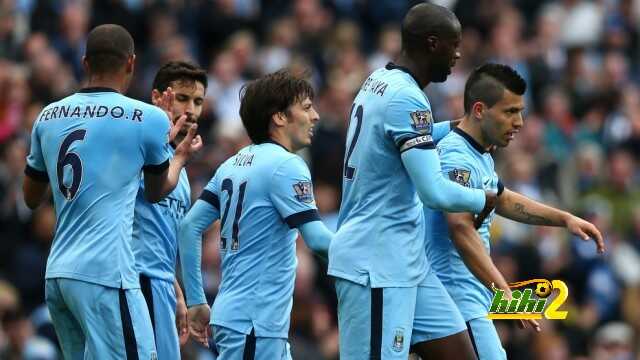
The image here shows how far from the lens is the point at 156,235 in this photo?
385 inches

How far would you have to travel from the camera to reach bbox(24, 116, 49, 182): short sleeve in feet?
30.2

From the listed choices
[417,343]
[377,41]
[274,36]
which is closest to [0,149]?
[274,36]

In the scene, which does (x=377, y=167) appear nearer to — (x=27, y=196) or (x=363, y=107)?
(x=363, y=107)

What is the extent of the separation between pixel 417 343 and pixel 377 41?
1267 cm

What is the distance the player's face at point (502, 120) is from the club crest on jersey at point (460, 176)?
1.35ft

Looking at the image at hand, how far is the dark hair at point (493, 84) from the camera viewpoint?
9727 mm

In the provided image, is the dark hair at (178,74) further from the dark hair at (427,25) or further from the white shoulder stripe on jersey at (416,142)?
the white shoulder stripe on jersey at (416,142)

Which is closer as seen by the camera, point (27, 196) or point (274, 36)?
point (27, 196)

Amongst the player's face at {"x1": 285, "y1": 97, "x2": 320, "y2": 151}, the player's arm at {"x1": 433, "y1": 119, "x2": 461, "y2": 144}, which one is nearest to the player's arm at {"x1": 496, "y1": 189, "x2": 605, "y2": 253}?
the player's arm at {"x1": 433, "y1": 119, "x2": 461, "y2": 144}

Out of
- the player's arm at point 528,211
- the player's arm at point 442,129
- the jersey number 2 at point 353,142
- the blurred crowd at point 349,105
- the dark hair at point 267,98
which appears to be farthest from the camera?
the blurred crowd at point 349,105

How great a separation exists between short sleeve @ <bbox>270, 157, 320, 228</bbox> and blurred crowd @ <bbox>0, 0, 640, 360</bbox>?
4974 millimetres

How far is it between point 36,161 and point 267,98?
1.39m

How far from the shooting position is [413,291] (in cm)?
897

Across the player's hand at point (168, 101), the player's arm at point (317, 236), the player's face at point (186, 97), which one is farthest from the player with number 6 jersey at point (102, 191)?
the player's face at point (186, 97)
